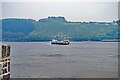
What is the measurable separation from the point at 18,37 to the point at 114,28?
176 cm

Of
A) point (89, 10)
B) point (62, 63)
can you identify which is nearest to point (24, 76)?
point (62, 63)

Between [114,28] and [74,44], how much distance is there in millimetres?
923

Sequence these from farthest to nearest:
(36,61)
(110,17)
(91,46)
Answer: (36,61), (91,46), (110,17)

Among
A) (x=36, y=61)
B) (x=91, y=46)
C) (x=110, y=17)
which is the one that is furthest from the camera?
(x=36, y=61)

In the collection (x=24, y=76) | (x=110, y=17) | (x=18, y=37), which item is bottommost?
(x=24, y=76)

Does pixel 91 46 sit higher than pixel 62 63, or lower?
higher

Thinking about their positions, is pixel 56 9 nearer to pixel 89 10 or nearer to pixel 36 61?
pixel 89 10

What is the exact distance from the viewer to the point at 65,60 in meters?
5.57

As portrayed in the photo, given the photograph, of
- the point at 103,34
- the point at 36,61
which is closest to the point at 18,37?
the point at 36,61

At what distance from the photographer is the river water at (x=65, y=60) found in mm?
5109

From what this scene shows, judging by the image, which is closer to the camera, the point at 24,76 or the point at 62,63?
the point at 24,76

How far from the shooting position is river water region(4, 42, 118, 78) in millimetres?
5109

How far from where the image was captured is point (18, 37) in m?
5.02

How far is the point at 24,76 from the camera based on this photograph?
5184mm
